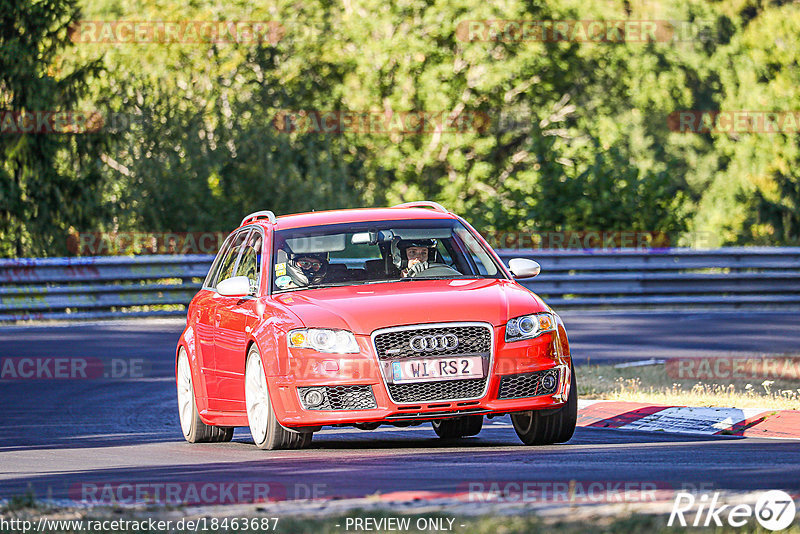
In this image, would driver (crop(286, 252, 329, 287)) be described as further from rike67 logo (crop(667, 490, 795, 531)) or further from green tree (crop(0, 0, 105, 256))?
green tree (crop(0, 0, 105, 256))

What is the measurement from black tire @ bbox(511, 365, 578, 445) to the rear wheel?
2.60 meters

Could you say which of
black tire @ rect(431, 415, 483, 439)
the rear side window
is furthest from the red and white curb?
the rear side window

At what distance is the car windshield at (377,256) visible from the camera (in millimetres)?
10688

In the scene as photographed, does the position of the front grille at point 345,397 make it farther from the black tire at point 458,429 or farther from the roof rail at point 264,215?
the roof rail at point 264,215

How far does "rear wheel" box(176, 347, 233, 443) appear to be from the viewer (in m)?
11.6

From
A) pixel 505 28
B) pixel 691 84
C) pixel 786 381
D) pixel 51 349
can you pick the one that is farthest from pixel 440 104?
pixel 786 381

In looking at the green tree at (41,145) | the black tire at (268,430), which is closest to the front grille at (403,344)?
the black tire at (268,430)

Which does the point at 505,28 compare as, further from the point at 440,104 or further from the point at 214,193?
the point at 214,193

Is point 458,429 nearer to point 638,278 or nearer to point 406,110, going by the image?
point 638,278

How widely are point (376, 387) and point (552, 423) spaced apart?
4.39ft

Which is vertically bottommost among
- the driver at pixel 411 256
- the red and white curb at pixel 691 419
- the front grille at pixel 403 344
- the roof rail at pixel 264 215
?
the red and white curb at pixel 691 419

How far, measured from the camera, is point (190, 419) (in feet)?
38.7

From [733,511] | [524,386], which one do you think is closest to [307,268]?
[524,386]

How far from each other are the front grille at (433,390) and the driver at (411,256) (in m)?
1.37
